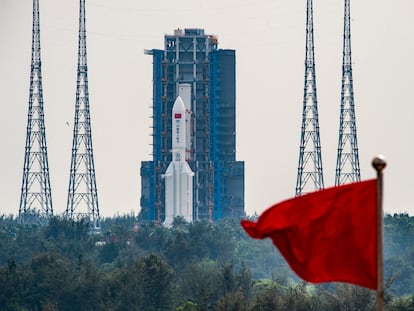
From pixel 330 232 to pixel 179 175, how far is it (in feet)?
513

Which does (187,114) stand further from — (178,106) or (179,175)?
(178,106)

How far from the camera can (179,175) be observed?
186 metres

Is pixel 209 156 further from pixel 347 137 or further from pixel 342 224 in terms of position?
pixel 342 224

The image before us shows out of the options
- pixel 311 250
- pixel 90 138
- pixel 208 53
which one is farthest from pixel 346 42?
pixel 311 250

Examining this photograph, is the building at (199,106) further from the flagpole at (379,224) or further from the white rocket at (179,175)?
the flagpole at (379,224)

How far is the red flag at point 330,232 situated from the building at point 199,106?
518ft

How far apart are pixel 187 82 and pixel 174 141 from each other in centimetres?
822

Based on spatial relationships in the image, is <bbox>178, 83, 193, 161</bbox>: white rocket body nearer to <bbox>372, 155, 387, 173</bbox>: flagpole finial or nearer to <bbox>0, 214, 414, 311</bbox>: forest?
<bbox>0, 214, 414, 311</bbox>: forest

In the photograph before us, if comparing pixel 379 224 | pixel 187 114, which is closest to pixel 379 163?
pixel 379 224

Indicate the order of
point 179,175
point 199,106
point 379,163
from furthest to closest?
point 199,106, point 179,175, point 379,163

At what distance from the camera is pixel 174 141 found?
607 feet

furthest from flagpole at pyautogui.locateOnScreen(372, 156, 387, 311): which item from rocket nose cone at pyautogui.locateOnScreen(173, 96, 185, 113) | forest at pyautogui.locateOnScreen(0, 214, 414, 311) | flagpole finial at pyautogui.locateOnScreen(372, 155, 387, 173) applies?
rocket nose cone at pyautogui.locateOnScreen(173, 96, 185, 113)

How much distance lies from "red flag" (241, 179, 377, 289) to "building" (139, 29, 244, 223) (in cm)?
15792

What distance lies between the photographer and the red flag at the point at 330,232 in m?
30.1
